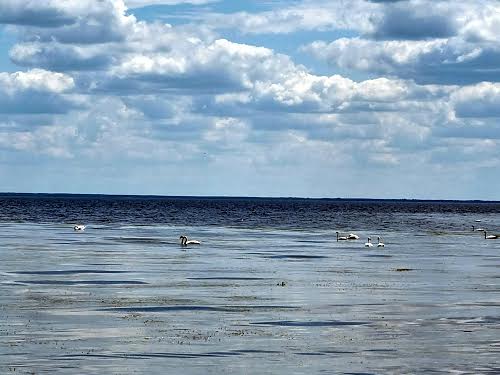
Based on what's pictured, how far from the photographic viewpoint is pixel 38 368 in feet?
89.7

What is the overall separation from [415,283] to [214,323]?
18.4 m

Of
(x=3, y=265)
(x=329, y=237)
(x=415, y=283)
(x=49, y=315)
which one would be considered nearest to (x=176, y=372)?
(x=49, y=315)

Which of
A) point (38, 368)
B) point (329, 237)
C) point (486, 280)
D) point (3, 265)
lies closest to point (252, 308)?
point (38, 368)

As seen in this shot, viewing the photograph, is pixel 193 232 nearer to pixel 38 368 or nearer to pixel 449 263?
pixel 449 263

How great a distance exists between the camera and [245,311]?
3969cm

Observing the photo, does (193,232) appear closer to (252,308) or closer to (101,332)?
(252,308)

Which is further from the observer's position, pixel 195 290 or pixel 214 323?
pixel 195 290

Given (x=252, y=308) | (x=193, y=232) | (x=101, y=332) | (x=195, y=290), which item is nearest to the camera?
(x=101, y=332)

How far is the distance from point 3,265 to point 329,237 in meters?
46.9

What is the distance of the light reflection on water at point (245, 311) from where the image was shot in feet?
95.7

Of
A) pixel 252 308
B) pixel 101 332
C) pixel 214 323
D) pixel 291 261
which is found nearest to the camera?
pixel 101 332

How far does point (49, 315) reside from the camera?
37469 mm

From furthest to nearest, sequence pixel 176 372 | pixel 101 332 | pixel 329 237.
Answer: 1. pixel 329 237
2. pixel 101 332
3. pixel 176 372

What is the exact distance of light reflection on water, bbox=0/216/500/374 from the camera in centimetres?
2917
